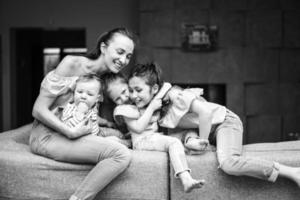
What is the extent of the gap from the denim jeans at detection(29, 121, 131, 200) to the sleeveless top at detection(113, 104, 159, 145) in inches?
8.4

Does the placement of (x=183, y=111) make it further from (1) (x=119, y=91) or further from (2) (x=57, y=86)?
(2) (x=57, y=86)

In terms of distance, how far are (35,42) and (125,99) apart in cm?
652

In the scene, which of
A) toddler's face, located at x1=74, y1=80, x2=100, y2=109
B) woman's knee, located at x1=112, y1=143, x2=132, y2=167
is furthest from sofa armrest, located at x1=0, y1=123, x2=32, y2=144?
woman's knee, located at x1=112, y1=143, x2=132, y2=167

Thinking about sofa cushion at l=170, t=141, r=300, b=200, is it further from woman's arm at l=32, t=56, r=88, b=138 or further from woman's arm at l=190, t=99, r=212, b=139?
woman's arm at l=32, t=56, r=88, b=138

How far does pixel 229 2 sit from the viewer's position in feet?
15.9

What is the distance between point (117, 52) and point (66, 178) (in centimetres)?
70

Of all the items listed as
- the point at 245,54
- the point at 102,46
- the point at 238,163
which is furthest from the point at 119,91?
the point at 245,54

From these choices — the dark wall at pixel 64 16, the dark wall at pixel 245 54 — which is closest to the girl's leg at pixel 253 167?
the dark wall at pixel 245 54

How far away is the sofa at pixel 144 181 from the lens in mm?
1686

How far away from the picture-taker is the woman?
1.64 meters

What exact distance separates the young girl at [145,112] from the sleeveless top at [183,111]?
65 millimetres

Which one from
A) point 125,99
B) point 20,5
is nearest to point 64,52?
point 20,5

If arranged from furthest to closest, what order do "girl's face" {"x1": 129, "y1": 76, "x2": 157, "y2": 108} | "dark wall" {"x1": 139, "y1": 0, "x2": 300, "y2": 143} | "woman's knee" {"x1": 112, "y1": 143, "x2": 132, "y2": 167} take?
1. "dark wall" {"x1": 139, "y1": 0, "x2": 300, "y2": 143}
2. "girl's face" {"x1": 129, "y1": 76, "x2": 157, "y2": 108}
3. "woman's knee" {"x1": 112, "y1": 143, "x2": 132, "y2": 167}

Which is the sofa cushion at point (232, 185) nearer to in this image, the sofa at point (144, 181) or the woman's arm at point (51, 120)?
the sofa at point (144, 181)
